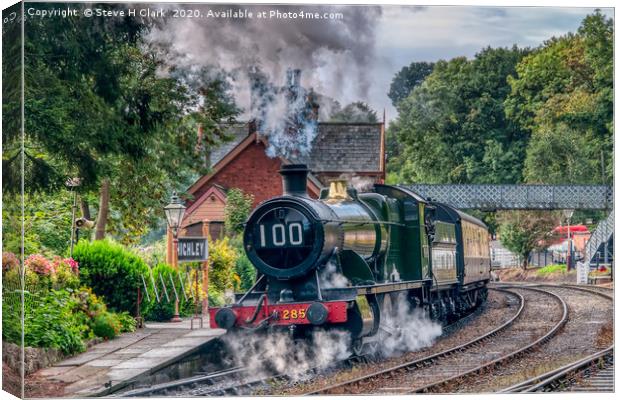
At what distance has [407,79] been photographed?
16.5 metres

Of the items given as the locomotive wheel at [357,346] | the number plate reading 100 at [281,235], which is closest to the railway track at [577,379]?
the locomotive wheel at [357,346]

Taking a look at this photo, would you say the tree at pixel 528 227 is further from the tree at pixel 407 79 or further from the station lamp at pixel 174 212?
the station lamp at pixel 174 212

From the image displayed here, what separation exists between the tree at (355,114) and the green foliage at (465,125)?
48cm

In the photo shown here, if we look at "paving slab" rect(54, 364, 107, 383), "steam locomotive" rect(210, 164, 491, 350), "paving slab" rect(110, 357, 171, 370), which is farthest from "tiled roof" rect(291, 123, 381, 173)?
"paving slab" rect(54, 364, 107, 383)

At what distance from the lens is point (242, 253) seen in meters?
17.9

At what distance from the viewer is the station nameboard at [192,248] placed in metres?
17.5

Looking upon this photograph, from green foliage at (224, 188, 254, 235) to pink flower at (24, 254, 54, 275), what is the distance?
3008 mm

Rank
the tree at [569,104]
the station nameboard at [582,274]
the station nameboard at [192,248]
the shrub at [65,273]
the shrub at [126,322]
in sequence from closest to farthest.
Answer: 1. the tree at [569,104]
2. the shrub at [65,273]
3. the station nameboard at [192,248]
4. the shrub at [126,322]
5. the station nameboard at [582,274]

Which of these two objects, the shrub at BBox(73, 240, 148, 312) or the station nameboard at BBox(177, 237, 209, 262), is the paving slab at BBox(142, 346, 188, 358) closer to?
the station nameboard at BBox(177, 237, 209, 262)

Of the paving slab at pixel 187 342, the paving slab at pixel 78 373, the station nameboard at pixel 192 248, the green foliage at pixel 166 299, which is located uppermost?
the station nameboard at pixel 192 248

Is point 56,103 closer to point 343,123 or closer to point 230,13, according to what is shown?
point 230,13

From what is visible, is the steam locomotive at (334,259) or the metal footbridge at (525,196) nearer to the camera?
the steam locomotive at (334,259)

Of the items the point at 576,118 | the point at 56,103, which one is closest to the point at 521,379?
the point at 576,118

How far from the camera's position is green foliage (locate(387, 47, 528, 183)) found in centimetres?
1669
